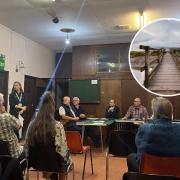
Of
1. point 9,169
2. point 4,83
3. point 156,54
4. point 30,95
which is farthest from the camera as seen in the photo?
point 30,95

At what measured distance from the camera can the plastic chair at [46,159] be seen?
271cm

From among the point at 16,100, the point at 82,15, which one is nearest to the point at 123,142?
the point at 82,15

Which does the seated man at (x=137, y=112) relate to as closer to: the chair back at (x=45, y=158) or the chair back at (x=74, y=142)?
the chair back at (x=74, y=142)

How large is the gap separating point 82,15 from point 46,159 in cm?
Result: 391

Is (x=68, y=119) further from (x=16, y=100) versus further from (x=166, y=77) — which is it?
(x=166, y=77)

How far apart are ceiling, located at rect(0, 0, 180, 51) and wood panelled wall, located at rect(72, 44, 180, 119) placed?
1.04 meters

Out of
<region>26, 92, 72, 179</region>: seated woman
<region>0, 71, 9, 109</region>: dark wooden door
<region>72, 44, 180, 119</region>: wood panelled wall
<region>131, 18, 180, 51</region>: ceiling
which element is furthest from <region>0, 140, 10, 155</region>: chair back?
<region>72, 44, 180, 119</region>: wood panelled wall

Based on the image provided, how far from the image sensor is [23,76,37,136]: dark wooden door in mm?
8177

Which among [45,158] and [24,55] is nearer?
[45,158]

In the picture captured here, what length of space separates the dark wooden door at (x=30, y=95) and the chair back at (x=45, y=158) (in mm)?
5443

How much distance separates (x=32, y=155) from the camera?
2783 millimetres

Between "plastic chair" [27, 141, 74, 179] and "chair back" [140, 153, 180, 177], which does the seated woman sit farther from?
"chair back" [140, 153, 180, 177]

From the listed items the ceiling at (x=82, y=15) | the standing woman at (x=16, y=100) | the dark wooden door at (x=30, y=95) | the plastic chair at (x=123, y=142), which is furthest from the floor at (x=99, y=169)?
the dark wooden door at (x=30, y=95)

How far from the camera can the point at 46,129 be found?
2689 millimetres
